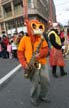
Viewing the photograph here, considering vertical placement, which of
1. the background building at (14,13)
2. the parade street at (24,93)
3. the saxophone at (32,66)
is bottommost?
the background building at (14,13)

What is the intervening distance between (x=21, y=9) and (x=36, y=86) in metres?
60.6

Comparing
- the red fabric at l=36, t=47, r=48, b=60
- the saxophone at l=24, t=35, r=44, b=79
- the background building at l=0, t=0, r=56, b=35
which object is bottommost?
the background building at l=0, t=0, r=56, b=35

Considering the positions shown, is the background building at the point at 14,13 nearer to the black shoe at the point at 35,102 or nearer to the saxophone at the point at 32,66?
the black shoe at the point at 35,102

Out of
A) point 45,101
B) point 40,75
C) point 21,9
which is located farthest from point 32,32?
point 21,9

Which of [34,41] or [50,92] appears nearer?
[34,41]

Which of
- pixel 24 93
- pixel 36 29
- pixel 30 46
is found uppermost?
pixel 36 29

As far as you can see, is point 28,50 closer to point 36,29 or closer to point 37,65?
point 37,65

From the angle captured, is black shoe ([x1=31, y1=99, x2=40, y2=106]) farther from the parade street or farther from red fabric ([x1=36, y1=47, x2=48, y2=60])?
red fabric ([x1=36, y1=47, x2=48, y2=60])

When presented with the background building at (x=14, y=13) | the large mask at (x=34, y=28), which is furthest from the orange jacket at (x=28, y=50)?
the background building at (x=14, y=13)

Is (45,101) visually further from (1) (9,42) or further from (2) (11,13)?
(2) (11,13)

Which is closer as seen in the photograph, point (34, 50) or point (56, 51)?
point (34, 50)

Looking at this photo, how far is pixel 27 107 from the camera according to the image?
295 inches

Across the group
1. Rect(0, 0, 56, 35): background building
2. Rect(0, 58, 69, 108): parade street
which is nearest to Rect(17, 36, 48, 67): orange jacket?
Answer: Rect(0, 58, 69, 108): parade street

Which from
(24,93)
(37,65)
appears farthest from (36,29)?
(24,93)
